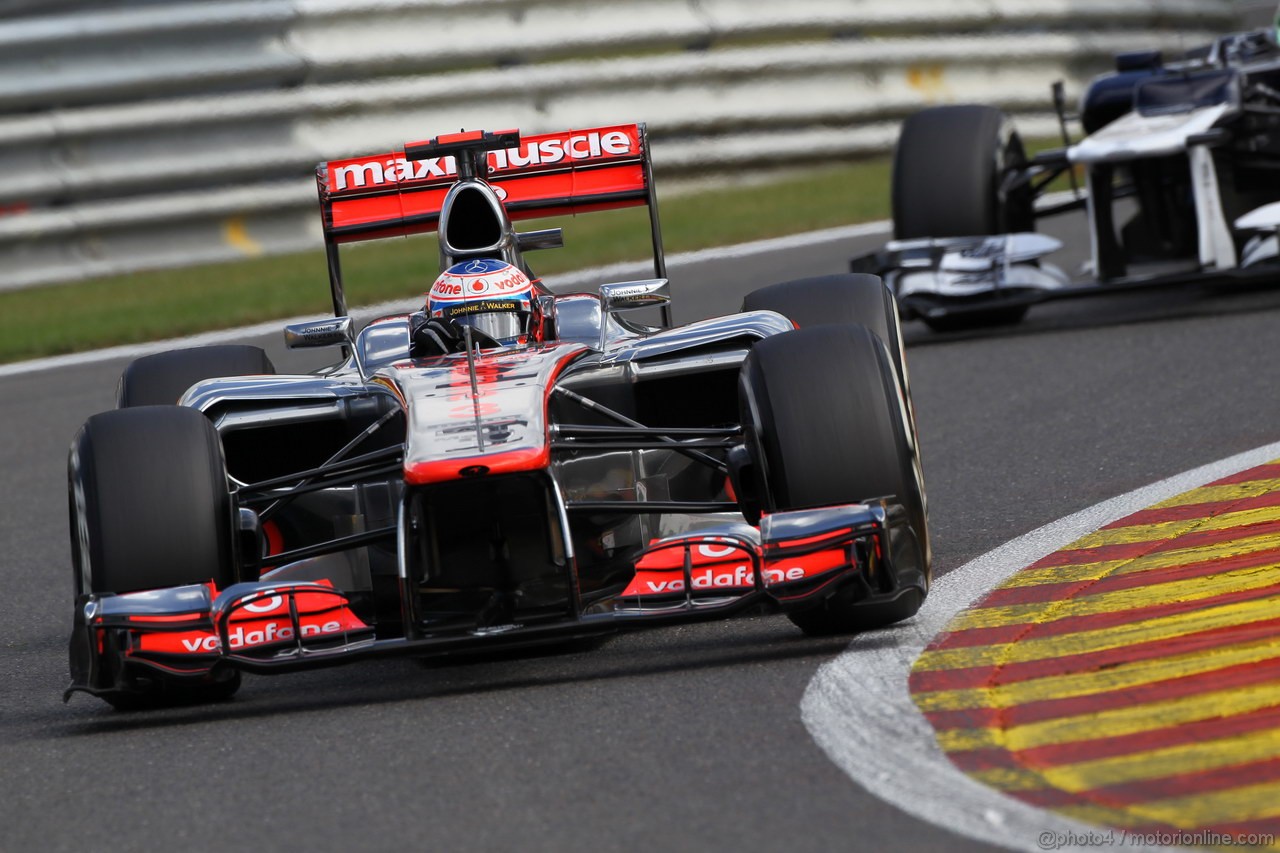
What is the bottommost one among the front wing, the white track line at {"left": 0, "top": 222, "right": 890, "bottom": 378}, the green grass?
the front wing

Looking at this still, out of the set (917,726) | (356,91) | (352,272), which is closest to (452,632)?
(917,726)

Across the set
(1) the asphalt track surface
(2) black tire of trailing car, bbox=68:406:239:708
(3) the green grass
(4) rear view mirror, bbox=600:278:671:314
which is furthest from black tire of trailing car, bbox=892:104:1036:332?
(2) black tire of trailing car, bbox=68:406:239:708

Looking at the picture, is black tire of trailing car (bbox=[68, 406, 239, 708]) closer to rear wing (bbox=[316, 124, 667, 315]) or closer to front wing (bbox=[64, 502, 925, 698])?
front wing (bbox=[64, 502, 925, 698])

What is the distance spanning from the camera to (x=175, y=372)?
6438 millimetres

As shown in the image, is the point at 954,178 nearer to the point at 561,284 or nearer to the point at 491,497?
the point at 561,284

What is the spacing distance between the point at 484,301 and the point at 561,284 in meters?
6.83

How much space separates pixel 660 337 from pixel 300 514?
114 centimetres

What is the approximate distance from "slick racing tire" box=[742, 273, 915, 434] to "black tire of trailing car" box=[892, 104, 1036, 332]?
3726 millimetres

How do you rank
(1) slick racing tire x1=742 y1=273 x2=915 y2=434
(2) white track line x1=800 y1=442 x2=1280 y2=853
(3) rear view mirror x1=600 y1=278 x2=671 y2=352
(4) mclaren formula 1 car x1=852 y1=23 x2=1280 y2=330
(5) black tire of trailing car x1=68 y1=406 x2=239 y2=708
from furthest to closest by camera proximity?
1. (4) mclaren formula 1 car x1=852 y1=23 x2=1280 y2=330
2. (3) rear view mirror x1=600 y1=278 x2=671 y2=352
3. (1) slick racing tire x1=742 y1=273 x2=915 y2=434
4. (5) black tire of trailing car x1=68 y1=406 x2=239 y2=708
5. (2) white track line x1=800 y1=442 x2=1280 y2=853

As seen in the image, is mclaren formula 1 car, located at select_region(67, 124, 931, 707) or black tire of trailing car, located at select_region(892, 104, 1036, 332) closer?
mclaren formula 1 car, located at select_region(67, 124, 931, 707)

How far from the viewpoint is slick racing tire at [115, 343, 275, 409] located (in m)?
6.40

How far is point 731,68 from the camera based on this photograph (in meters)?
15.6

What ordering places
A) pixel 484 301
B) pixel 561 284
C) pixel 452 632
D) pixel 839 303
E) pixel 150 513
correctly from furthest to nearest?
pixel 561 284
pixel 839 303
pixel 484 301
pixel 150 513
pixel 452 632

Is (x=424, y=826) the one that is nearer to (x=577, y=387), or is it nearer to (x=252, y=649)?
(x=252, y=649)
